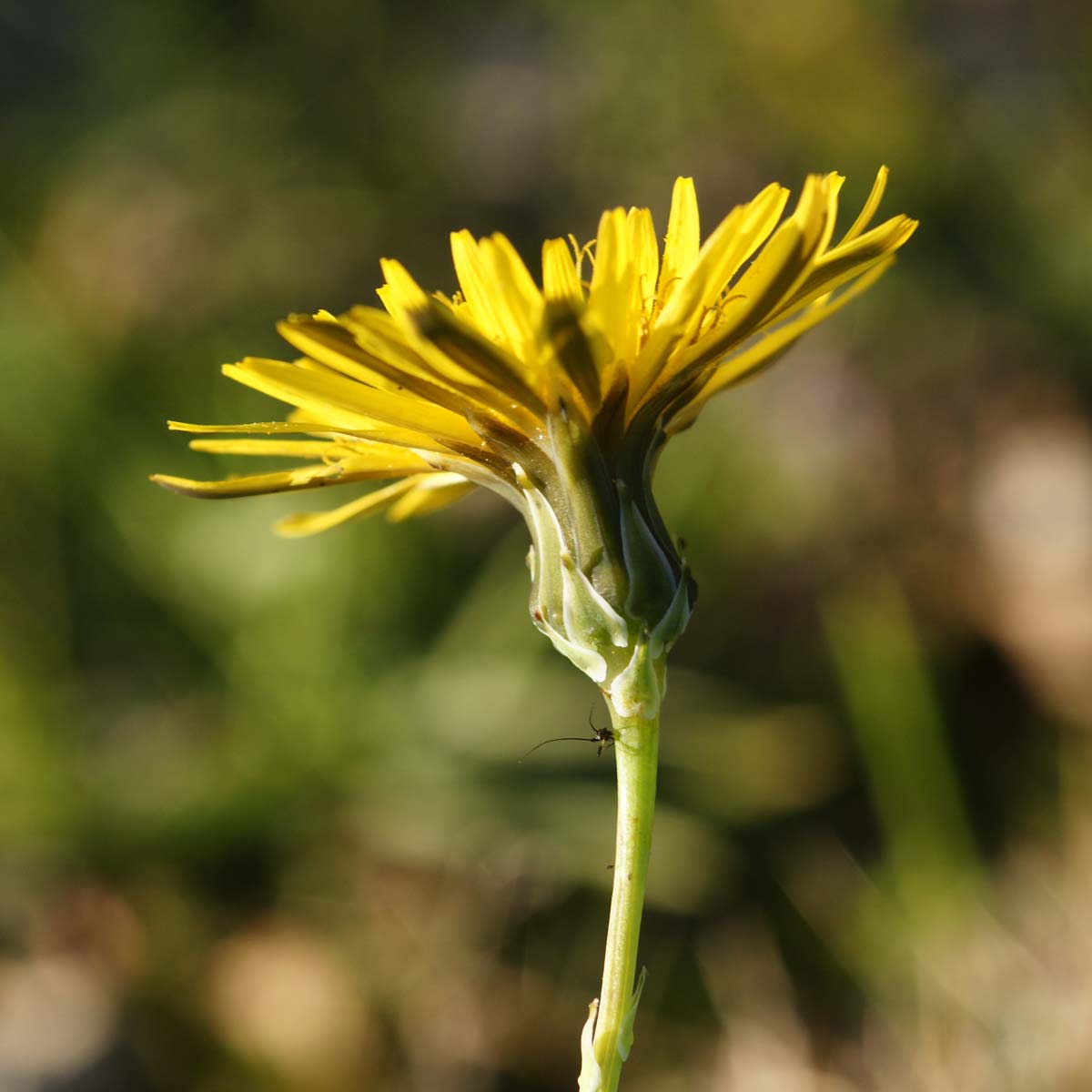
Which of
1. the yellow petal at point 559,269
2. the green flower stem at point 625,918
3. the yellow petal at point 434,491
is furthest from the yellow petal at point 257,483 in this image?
the green flower stem at point 625,918

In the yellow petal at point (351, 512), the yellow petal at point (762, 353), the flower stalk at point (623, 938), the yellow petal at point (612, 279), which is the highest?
the yellow petal at point (612, 279)

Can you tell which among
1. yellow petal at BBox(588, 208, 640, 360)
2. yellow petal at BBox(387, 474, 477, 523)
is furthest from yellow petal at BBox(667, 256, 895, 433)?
yellow petal at BBox(387, 474, 477, 523)

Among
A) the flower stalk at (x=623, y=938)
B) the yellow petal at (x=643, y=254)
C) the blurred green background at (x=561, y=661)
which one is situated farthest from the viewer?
the blurred green background at (x=561, y=661)

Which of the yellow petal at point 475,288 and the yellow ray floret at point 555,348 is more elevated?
the yellow petal at point 475,288

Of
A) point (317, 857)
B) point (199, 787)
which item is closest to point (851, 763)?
point (317, 857)

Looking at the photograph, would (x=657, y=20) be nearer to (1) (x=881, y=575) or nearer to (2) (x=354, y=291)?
(2) (x=354, y=291)

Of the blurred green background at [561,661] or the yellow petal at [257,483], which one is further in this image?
the blurred green background at [561,661]

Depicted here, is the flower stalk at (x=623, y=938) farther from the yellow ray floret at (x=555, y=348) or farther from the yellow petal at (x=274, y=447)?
the yellow petal at (x=274, y=447)
